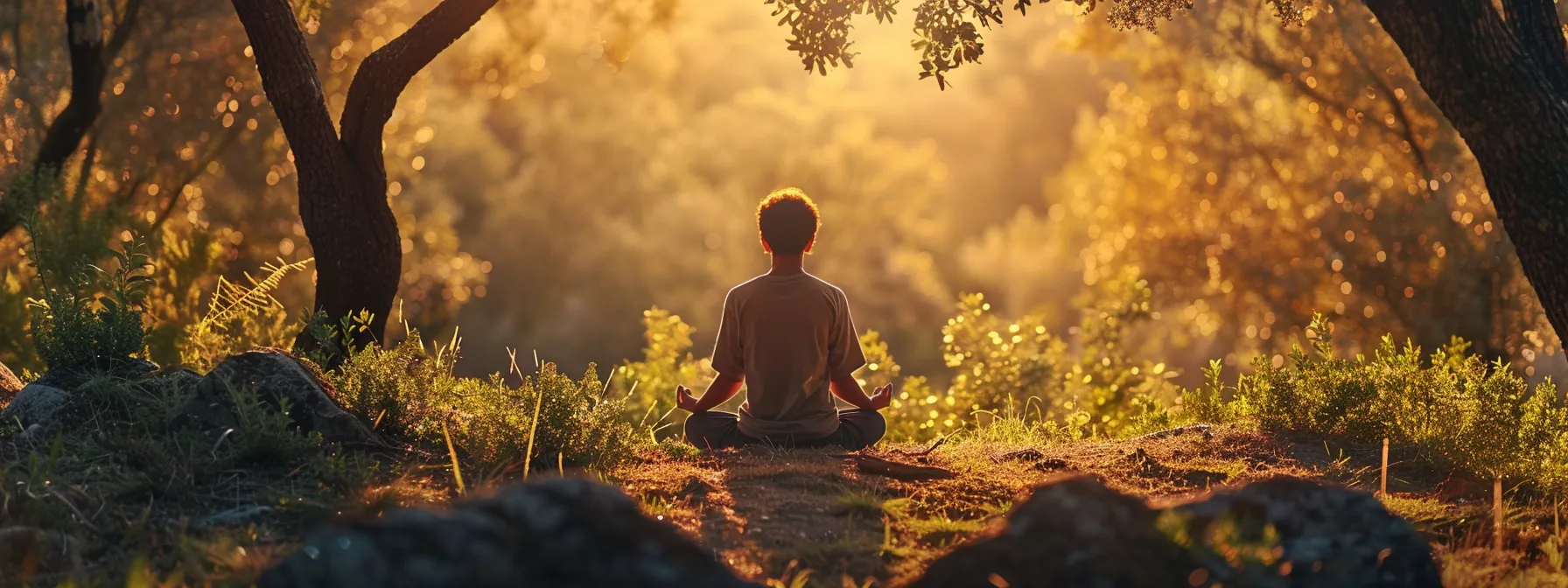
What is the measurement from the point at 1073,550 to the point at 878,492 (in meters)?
2.33

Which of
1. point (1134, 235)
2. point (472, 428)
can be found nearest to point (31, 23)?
point (472, 428)

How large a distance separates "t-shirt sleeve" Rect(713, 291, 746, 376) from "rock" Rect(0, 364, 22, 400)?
3.75 meters

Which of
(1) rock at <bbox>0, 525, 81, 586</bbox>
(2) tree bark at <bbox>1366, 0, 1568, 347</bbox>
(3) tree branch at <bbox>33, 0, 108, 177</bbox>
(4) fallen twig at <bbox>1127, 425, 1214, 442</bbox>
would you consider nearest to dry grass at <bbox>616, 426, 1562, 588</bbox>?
(4) fallen twig at <bbox>1127, 425, 1214, 442</bbox>

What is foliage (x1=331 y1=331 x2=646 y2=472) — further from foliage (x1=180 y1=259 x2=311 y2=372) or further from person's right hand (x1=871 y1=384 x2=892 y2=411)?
person's right hand (x1=871 y1=384 x2=892 y2=411)

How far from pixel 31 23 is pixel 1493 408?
17897 mm

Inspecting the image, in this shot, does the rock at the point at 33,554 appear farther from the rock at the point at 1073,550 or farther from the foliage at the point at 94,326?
the rock at the point at 1073,550

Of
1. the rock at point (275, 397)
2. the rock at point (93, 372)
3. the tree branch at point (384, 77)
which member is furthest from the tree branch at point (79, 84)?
the rock at point (275, 397)

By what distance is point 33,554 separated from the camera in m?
4.64

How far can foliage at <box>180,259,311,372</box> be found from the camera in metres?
7.63

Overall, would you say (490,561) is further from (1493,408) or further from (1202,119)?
(1202,119)

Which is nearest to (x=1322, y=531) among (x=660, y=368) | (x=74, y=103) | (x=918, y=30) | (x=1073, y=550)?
(x=1073, y=550)

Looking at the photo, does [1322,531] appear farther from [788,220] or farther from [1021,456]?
[788,220]

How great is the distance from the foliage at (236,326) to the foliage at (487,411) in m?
0.82

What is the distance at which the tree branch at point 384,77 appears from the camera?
8.11 m
